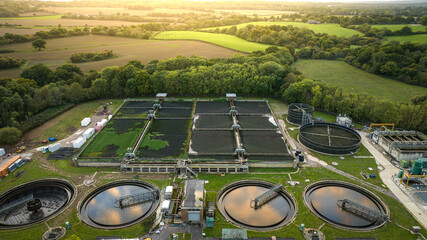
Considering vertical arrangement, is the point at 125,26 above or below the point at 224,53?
above

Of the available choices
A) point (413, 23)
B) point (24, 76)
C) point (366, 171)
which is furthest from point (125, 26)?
point (413, 23)

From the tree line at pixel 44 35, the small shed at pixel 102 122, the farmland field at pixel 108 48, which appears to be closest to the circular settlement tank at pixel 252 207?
the small shed at pixel 102 122

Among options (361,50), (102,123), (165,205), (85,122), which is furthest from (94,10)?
(165,205)

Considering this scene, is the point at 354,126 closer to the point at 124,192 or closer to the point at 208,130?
the point at 208,130

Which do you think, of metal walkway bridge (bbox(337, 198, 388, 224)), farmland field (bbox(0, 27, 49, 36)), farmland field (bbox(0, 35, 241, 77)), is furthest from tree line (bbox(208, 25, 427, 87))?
farmland field (bbox(0, 27, 49, 36))

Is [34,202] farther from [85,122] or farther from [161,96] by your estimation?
[161,96]

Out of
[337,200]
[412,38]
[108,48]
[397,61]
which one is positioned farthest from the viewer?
[412,38]
